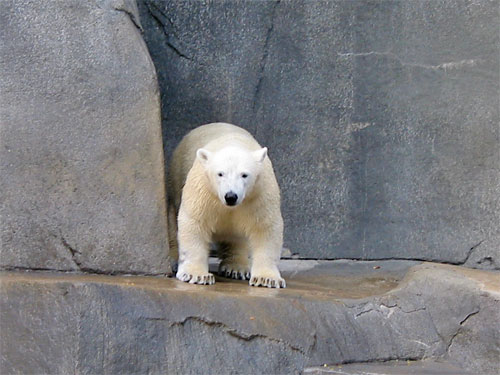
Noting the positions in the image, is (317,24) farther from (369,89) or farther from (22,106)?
(22,106)

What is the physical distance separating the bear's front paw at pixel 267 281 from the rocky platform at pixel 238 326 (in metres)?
0.15

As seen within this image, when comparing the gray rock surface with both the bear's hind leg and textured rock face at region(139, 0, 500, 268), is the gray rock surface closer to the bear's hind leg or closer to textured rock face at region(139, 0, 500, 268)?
the bear's hind leg

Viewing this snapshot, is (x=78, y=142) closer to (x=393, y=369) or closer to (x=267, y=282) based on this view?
(x=267, y=282)

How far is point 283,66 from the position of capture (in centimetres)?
755

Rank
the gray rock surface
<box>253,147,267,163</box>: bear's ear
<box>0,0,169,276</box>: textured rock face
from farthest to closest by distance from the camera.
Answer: <box>253,147,267,163</box>: bear's ear < <box>0,0,169,276</box>: textured rock face < the gray rock surface

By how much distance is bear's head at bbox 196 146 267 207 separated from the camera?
581cm

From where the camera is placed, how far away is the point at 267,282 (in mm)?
6000

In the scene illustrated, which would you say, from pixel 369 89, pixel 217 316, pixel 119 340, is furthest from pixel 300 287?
pixel 369 89

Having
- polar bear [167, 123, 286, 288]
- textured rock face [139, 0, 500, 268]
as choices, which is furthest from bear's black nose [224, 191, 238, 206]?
textured rock face [139, 0, 500, 268]

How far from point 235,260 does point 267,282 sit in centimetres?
64

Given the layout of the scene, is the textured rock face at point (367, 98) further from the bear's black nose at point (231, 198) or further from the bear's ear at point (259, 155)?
the bear's black nose at point (231, 198)

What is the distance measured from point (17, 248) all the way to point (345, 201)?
293cm

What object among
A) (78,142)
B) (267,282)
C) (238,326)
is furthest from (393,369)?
(78,142)

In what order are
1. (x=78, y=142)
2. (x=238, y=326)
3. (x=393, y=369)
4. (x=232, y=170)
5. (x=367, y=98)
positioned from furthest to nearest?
(x=367, y=98) < (x=78, y=142) < (x=232, y=170) < (x=393, y=369) < (x=238, y=326)
